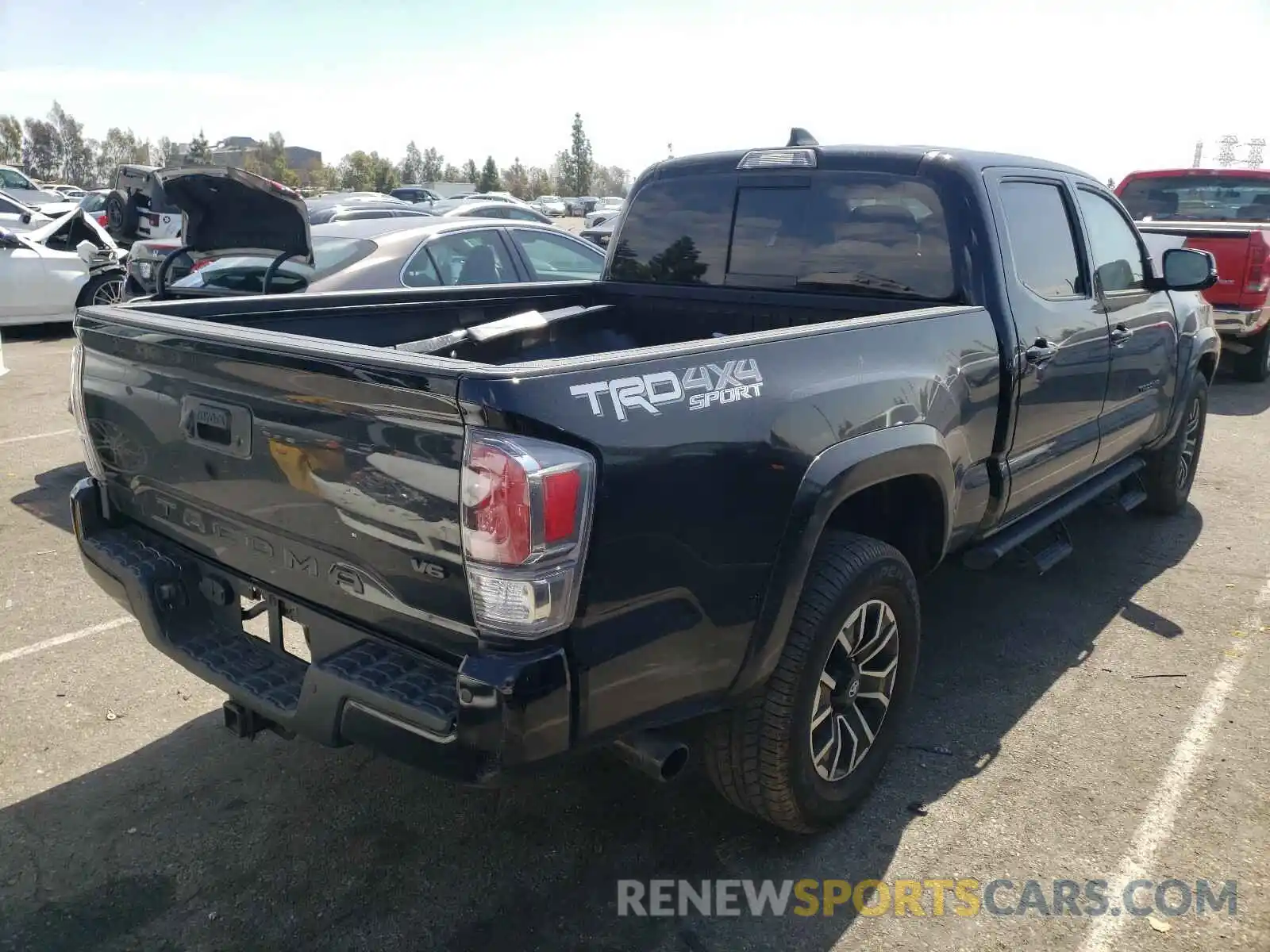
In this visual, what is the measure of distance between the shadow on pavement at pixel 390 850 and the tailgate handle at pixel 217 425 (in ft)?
4.13

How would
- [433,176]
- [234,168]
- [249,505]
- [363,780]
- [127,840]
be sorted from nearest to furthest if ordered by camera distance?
[249,505]
[127,840]
[363,780]
[234,168]
[433,176]

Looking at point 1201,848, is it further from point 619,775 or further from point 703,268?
point 703,268

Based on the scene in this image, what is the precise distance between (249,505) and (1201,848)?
2964 millimetres

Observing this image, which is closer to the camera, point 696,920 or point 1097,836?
point 696,920

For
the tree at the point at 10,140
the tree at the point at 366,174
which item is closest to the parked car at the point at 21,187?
the tree at the point at 366,174

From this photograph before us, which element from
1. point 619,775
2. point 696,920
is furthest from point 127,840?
point 696,920

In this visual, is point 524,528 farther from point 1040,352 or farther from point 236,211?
point 236,211

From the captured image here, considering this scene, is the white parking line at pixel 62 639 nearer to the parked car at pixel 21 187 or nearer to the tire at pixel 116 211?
the tire at pixel 116 211

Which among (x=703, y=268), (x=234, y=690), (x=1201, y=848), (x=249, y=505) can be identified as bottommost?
(x=1201, y=848)

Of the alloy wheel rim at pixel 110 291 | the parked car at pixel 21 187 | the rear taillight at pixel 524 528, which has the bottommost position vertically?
the alloy wheel rim at pixel 110 291

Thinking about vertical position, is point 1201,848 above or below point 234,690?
below

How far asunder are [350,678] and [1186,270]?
4.41 m

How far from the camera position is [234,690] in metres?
2.56

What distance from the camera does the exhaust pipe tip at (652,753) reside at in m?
2.36
